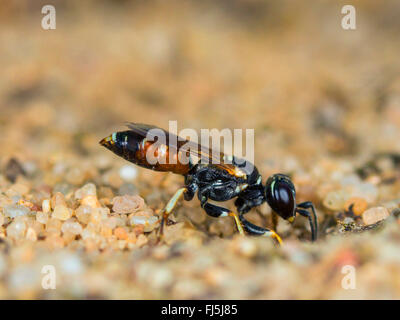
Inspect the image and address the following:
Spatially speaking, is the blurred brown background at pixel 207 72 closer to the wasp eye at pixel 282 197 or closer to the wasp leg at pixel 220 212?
the wasp eye at pixel 282 197

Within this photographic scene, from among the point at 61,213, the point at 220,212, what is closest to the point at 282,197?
the point at 220,212

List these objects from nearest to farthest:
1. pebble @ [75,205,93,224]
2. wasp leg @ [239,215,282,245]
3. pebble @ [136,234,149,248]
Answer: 1. pebble @ [136,234,149,248]
2. pebble @ [75,205,93,224]
3. wasp leg @ [239,215,282,245]

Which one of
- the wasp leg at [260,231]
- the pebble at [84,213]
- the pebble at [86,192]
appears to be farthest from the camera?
the pebble at [86,192]

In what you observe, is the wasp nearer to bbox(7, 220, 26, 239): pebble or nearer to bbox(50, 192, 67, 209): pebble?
bbox(50, 192, 67, 209): pebble

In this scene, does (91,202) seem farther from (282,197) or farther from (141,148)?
(282,197)

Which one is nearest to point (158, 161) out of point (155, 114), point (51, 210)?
point (51, 210)

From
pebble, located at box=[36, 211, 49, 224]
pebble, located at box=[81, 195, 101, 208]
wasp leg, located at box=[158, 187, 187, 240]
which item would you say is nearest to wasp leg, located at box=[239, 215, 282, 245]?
wasp leg, located at box=[158, 187, 187, 240]

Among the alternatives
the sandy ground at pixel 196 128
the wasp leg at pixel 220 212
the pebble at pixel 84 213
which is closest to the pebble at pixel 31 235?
the sandy ground at pixel 196 128
